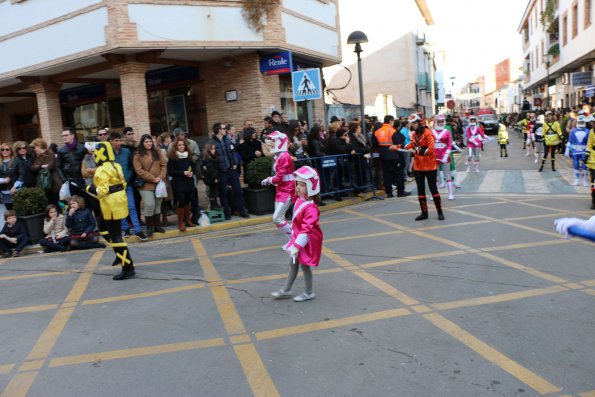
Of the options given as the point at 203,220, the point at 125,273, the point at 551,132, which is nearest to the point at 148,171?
the point at 203,220

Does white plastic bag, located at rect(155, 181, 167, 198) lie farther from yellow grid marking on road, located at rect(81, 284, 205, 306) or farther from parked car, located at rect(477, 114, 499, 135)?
parked car, located at rect(477, 114, 499, 135)

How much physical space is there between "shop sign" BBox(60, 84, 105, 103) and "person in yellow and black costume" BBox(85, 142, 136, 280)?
42.0 ft

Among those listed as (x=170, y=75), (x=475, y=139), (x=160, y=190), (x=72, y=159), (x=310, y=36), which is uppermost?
(x=310, y=36)

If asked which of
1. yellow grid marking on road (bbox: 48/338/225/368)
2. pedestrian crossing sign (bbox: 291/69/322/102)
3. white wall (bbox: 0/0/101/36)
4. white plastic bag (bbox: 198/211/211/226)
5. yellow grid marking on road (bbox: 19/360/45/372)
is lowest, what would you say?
yellow grid marking on road (bbox: 19/360/45/372)

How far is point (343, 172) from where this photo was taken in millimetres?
12336

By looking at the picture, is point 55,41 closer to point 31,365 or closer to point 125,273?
point 125,273

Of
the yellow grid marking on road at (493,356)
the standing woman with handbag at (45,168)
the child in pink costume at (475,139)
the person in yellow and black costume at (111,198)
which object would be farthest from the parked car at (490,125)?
the yellow grid marking on road at (493,356)

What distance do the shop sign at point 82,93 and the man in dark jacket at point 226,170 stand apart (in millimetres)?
10050

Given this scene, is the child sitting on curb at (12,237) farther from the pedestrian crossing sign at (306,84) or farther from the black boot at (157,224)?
the pedestrian crossing sign at (306,84)

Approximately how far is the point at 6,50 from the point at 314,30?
9.01 m

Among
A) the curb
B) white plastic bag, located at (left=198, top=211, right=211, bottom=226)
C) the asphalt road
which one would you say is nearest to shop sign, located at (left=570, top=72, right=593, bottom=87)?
the curb

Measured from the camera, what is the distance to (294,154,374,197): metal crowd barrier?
11641 millimetres

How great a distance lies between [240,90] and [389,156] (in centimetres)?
491

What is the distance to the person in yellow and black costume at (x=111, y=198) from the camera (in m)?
6.69
